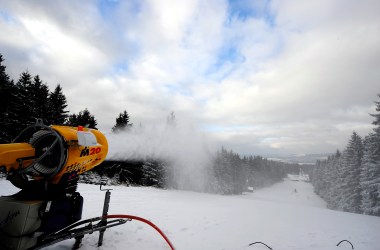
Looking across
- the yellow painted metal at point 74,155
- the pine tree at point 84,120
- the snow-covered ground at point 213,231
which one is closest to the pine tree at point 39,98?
the pine tree at point 84,120

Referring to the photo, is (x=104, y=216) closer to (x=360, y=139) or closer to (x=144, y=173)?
(x=144, y=173)

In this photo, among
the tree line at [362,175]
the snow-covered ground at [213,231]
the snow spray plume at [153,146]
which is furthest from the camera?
the tree line at [362,175]

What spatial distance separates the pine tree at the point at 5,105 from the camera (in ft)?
72.0

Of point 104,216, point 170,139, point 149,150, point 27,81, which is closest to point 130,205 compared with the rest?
point 104,216

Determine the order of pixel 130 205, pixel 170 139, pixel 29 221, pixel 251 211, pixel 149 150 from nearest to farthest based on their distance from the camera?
pixel 29 221
pixel 130 205
pixel 251 211
pixel 149 150
pixel 170 139

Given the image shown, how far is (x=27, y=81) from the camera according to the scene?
27.5 m

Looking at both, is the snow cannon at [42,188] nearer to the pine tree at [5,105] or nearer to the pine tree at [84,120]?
the pine tree at [5,105]

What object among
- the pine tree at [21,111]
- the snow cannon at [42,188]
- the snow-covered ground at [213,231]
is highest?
the pine tree at [21,111]

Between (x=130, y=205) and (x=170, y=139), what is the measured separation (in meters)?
14.4

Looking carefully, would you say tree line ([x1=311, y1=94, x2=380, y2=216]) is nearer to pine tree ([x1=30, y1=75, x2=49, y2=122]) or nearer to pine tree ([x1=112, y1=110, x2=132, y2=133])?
pine tree ([x1=112, y1=110, x2=132, y2=133])

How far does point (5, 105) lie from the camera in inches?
960

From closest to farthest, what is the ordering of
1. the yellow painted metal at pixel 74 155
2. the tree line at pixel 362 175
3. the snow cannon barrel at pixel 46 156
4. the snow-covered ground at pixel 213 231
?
the snow cannon barrel at pixel 46 156 → the yellow painted metal at pixel 74 155 → the snow-covered ground at pixel 213 231 → the tree line at pixel 362 175

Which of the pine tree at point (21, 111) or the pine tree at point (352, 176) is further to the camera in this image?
the pine tree at point (352, 176)

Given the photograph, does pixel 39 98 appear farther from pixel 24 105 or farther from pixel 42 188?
pixel 42 188
